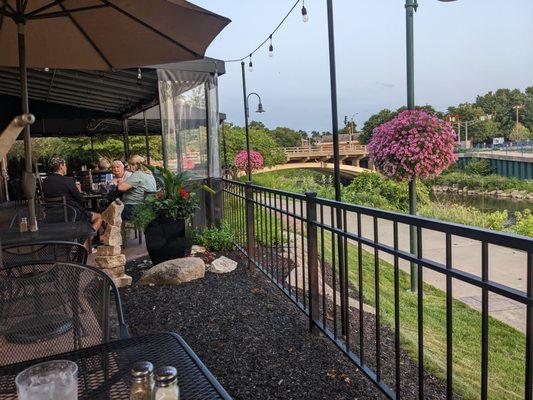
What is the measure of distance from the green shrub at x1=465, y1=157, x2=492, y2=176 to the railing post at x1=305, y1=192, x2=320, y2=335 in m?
37.0

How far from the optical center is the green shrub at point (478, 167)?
119ft

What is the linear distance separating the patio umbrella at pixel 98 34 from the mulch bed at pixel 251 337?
1.25 metres

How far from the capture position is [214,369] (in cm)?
250

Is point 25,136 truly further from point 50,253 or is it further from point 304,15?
point 304,15

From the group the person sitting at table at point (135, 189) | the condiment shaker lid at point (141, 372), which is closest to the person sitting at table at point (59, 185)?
the person sitting at table at point (135, 189)

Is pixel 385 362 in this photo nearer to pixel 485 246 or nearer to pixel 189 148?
pixel 485 246

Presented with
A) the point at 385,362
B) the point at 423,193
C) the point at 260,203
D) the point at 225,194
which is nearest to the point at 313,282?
the point at 385,362

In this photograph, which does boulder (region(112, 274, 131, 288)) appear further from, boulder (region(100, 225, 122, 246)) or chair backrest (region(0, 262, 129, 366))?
chair backrest (region(0, 262, 129, 366))

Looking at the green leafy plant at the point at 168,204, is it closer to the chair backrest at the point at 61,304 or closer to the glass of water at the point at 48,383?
the chair backrest at the point at 61,304

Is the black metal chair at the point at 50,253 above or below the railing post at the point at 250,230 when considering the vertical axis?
above

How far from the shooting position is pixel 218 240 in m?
5.48

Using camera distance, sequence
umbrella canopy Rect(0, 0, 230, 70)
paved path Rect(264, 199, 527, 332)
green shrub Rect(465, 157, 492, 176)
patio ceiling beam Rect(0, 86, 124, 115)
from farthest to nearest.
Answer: green shrub Rect(465, 157, 492, 176) < patio ceiling beam Rect(0, 86, 124, 115) < paved path Rect(264, 199, 527, 332) < umbrella canopy Rect(0, 0, 230, 70)

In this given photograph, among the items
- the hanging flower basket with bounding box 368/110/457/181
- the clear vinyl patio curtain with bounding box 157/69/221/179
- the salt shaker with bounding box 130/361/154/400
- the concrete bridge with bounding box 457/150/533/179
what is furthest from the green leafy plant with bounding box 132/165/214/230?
the concrete bridge with bounding box 457/150/533/179

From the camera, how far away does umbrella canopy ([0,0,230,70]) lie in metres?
2.85
